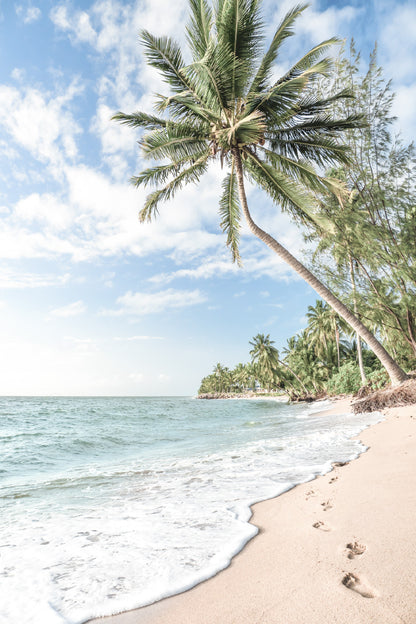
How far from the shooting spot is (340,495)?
11.4 ft

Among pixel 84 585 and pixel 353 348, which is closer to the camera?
pixel 84 585

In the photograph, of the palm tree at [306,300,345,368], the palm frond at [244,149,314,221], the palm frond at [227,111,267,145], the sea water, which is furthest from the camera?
the palm tree at [306,300,345,368]

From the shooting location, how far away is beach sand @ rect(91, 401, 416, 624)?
1.70 m

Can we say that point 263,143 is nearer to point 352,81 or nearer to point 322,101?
point 322,101

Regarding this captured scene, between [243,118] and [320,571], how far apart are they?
34.9 feet

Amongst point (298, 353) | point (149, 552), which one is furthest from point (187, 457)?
point (298, 353)

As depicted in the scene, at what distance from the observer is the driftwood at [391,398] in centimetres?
1109

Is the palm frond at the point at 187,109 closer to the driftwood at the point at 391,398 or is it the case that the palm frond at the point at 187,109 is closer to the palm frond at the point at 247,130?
the palm frond at the point at 247,130

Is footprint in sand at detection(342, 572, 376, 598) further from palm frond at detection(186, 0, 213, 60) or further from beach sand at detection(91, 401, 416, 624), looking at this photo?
palm frond at detection(186, 0, 213, 60)

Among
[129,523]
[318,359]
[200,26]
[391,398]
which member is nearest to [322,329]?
[318,359]

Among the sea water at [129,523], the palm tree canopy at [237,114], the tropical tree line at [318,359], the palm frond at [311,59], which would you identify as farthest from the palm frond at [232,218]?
the tropical tree line at [318,359]

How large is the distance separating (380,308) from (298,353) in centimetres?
3565

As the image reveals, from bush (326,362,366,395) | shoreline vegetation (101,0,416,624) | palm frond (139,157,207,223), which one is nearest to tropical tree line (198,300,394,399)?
bush (326,362,366,395)

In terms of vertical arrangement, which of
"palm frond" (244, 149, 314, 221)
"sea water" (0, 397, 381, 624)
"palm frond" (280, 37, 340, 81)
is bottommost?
"sea water" (0, 397, 381, 624)
